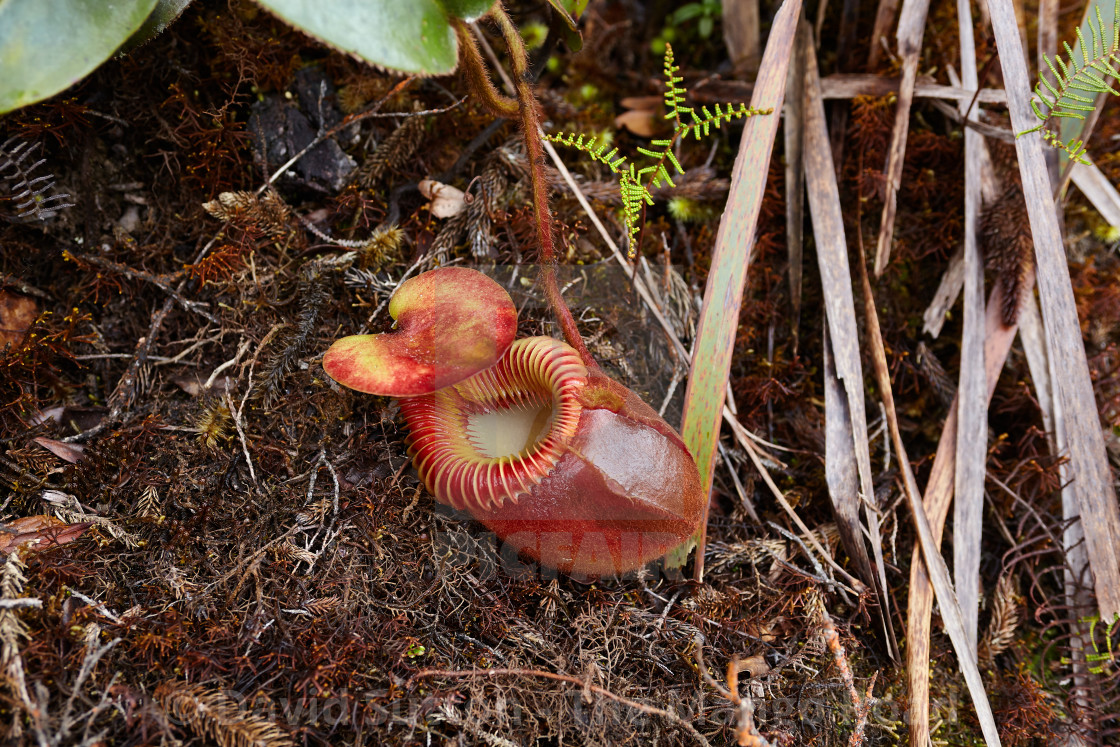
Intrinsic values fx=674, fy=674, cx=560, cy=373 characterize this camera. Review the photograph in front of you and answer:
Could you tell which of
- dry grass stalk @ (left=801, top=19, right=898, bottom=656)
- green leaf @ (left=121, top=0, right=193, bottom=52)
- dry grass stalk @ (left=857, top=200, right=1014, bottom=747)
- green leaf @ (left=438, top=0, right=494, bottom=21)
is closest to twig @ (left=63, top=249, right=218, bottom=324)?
green leaf @ (left=121, top=0, right=193, bottom=52)

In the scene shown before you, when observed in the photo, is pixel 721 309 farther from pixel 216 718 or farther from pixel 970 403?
pixel 216 718

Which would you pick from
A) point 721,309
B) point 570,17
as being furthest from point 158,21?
point 721,309

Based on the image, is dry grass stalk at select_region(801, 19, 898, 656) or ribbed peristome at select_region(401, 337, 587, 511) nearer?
ribbed peristome at select_region(401, 337, 587, 511)

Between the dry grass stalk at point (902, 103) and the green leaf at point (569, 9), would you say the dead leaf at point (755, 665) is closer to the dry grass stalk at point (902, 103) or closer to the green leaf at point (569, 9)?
the dry grass stalk at point (902, 103)

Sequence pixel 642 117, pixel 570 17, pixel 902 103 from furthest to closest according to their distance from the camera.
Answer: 1. pixel 642 117
2. pixel 902 103
3. pixel 570 17

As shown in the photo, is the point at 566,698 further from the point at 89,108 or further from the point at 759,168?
the point at 89,108

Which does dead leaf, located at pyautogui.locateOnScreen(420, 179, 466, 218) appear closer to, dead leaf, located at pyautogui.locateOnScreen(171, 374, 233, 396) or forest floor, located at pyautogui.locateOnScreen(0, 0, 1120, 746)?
forest floor, located at pyautogui.locateOnScreen(0, 0, 1120, 746)
